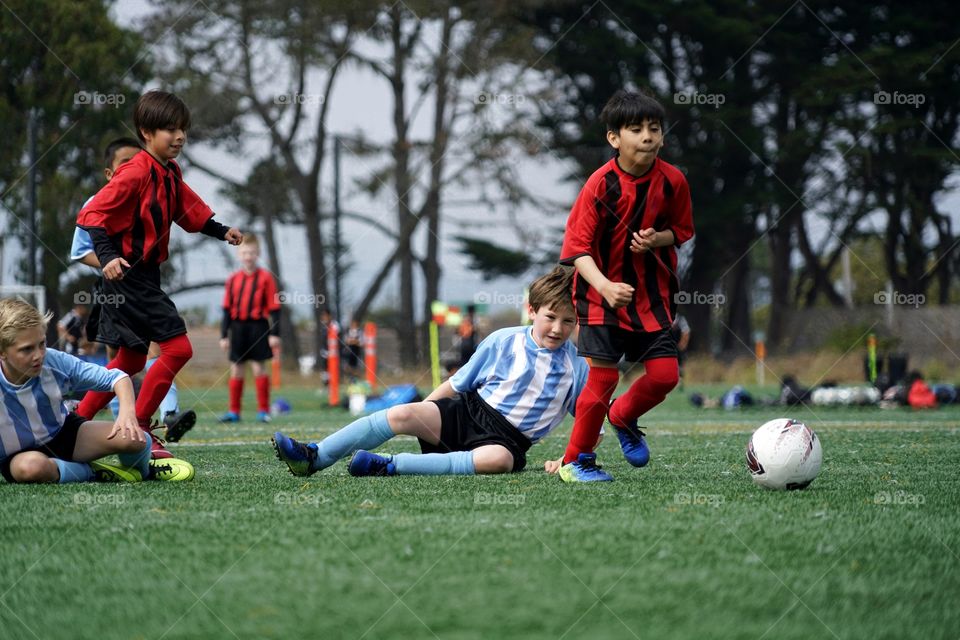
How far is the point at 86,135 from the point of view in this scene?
2634 centimetres

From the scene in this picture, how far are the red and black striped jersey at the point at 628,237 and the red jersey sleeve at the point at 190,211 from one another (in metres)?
2.36

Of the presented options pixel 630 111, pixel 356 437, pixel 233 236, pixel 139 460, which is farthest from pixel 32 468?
pixel 630 111

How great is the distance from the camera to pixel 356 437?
550 centimetres

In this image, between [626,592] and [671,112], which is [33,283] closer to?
[671,112]

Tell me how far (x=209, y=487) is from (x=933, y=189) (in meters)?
28.9

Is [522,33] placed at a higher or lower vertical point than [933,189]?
higher

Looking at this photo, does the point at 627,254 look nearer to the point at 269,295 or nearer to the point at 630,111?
the point at 630,111

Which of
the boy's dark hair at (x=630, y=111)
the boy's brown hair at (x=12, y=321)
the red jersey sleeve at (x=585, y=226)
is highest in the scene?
the boy's dark hair at (x=630, y=111)

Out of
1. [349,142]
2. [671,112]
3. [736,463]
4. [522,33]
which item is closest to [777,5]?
[671,112]

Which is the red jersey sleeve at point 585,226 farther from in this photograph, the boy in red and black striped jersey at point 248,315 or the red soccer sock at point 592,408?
the boy in red and black striped jersey at point 248,315

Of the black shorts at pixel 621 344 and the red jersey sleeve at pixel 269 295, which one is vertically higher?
the red jersey sleeve at pixel 269 295

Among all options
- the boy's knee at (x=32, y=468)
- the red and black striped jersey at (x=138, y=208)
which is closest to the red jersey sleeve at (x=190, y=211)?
the red and black striped jersey at (x=138, y=208)

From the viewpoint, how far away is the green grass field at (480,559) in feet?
8.93

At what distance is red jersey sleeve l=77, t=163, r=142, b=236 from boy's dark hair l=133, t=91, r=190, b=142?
0.88 ft
